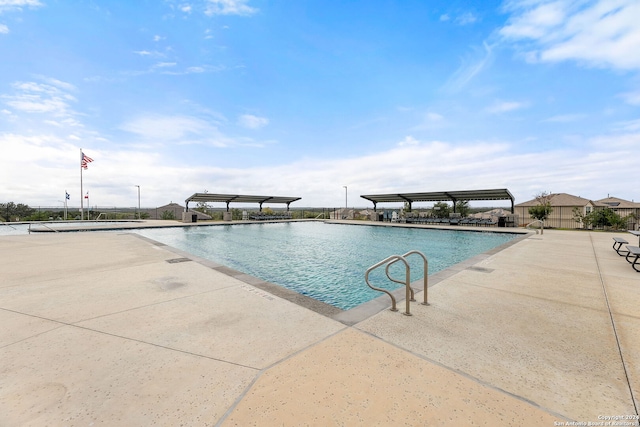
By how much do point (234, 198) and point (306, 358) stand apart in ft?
75.2

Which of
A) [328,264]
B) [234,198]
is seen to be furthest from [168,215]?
[328,264]

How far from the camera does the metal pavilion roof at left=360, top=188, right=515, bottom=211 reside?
17.7m

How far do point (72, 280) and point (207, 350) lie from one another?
403 cm

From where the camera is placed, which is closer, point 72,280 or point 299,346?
point 299,346

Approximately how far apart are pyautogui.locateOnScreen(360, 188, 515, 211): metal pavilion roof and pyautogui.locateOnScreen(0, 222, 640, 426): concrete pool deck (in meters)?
15.7

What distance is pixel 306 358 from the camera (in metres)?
2.08

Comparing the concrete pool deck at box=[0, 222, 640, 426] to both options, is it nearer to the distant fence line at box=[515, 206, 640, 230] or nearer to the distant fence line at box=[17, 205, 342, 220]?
the distant fence line at box=[515, 206, 640, 230]

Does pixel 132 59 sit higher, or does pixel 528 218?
pixel 132 59

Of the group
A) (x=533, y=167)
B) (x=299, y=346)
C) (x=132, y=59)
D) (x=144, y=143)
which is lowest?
(x=299, y=346)

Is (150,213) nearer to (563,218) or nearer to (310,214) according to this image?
(310,214)

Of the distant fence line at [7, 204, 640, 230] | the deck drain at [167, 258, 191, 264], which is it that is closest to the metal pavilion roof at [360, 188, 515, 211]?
the distant fence line at [7, 204, 640, 230]

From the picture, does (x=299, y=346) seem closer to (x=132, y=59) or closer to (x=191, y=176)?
(x=132, y=59)

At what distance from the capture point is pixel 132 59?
10711 millimetres

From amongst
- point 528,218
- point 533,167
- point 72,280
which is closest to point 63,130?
point 72,280
